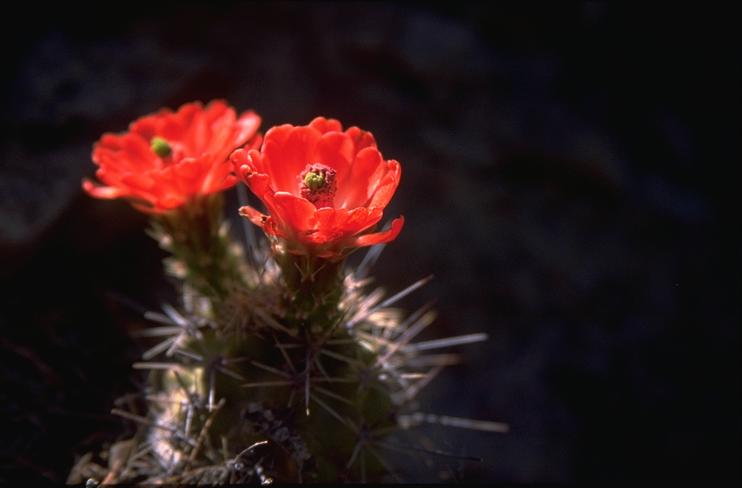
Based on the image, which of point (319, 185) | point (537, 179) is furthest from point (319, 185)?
point (537, 179)

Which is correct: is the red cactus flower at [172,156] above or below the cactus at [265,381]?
above

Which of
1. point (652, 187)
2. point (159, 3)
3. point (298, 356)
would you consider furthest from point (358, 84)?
point (298, 356)

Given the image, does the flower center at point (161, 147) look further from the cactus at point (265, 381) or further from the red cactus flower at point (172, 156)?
the cactus at point (265, 381)

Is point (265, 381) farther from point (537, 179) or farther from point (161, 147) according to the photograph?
point (537, 179)

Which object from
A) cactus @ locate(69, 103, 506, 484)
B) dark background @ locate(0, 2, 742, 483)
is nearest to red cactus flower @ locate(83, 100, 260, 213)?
cactus @ locate(69, 103, 506, 484)

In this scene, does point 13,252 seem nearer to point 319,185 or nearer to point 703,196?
point 319,185

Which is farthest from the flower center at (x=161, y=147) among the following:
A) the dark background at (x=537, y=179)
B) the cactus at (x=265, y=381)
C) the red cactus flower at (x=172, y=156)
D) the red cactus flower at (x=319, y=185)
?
the dark background at (x=537, y=179)
